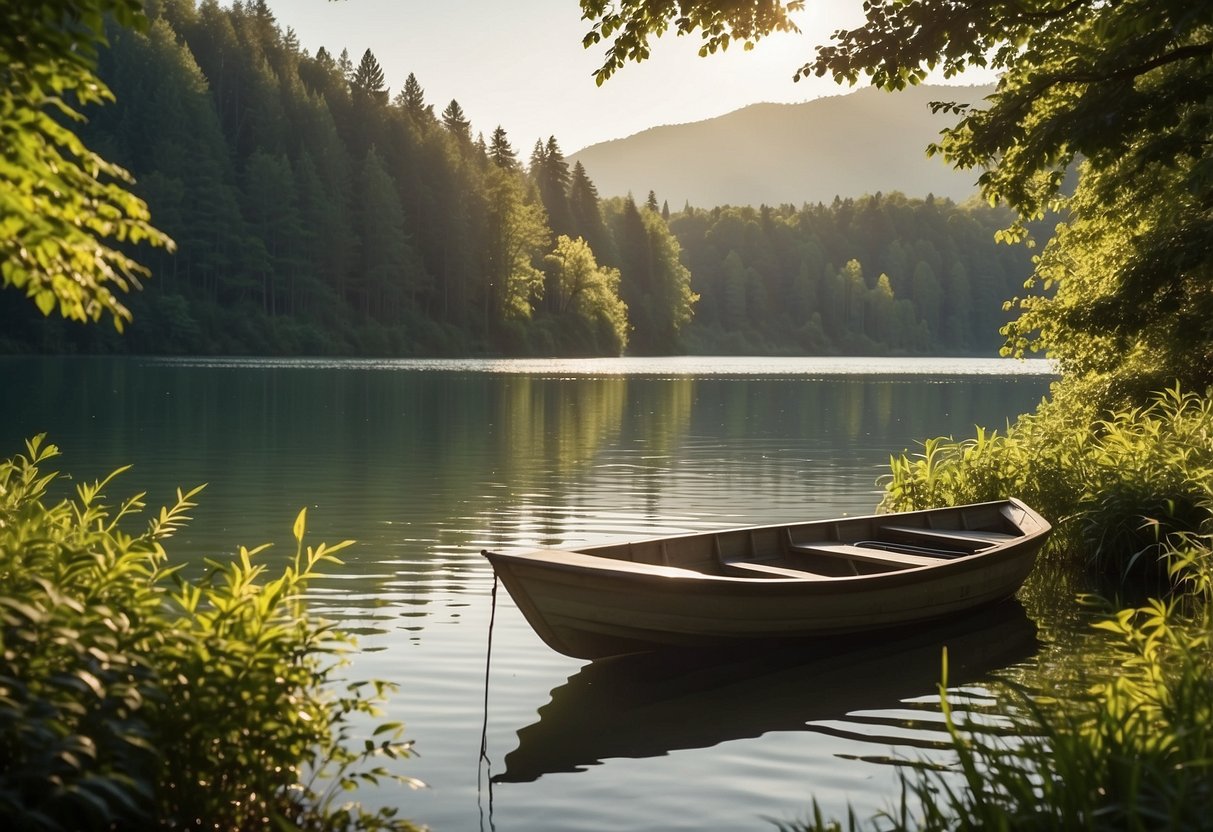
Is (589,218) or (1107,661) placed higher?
(589,218)

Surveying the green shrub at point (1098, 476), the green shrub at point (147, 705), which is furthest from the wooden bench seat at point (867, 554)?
the green shrub at point (147, 705)

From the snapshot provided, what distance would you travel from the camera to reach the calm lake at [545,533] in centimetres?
866

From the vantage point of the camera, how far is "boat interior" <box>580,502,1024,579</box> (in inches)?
517

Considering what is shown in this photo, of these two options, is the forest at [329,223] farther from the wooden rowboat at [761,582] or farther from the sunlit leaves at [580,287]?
the wooden rowboat at [761,582]

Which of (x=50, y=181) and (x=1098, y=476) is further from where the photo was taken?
(x=1098, y=476)

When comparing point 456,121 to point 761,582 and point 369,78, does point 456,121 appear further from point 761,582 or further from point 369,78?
point 761,582

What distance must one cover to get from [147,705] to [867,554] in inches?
383

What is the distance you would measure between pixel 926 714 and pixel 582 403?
38875 mm

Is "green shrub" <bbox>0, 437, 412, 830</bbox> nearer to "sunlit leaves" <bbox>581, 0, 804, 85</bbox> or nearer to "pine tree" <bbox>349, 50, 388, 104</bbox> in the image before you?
"sunlit leaves" <bbox>581, 0, 804, 85</bbox>

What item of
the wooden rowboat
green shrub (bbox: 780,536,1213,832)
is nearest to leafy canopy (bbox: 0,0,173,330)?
green shrub (bbox: 780,536,1213,832)

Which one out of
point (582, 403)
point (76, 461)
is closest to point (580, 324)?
point (582, 403)

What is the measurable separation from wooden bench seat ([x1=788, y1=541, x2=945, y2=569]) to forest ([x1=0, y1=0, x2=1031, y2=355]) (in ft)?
240

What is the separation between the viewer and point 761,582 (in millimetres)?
11328

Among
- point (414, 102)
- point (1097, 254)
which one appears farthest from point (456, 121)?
point (1097, 254)
